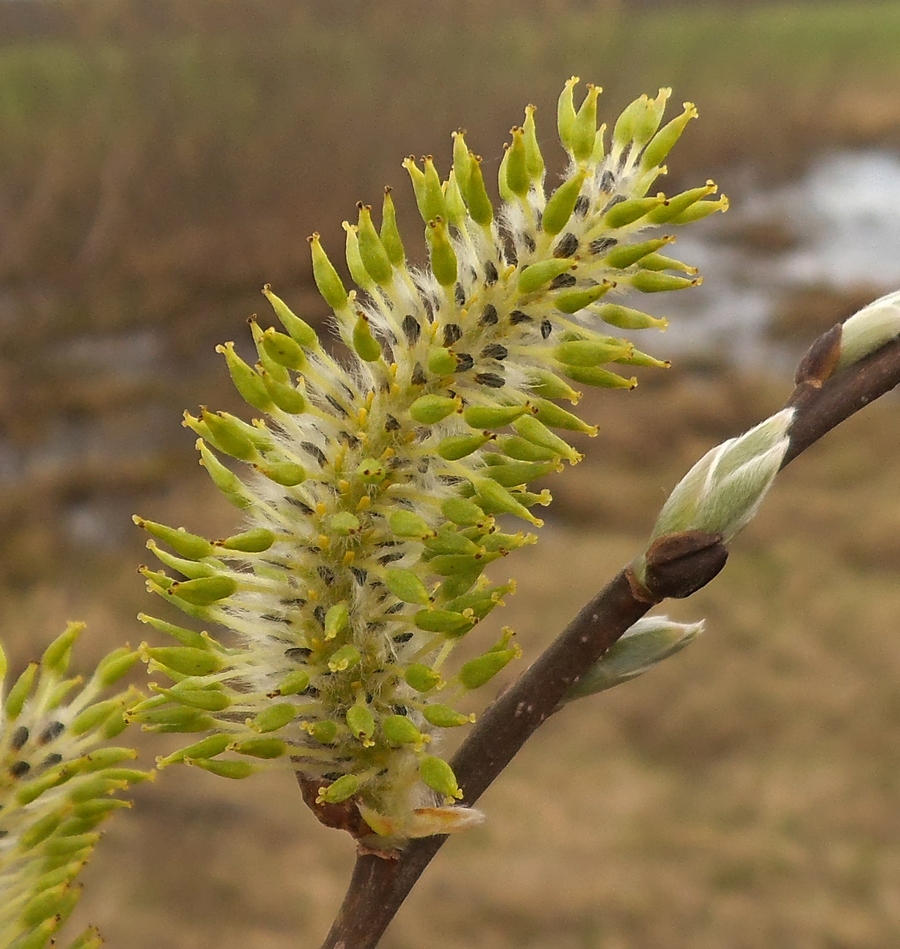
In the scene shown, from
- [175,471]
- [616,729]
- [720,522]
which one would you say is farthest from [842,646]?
[720,522]

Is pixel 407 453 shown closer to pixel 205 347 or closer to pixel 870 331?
pixel 870 331

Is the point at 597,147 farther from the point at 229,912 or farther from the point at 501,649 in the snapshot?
the point at 229,912

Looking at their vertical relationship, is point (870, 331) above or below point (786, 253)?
below

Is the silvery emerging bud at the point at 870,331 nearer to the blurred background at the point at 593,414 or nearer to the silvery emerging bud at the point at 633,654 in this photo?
the silvery emerging bud at the point at 633,654

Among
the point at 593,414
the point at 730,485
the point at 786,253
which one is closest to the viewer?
the point at 730,485

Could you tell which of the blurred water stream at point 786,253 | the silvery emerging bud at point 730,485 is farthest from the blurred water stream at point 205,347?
the silvery emerging bud at point 730,485

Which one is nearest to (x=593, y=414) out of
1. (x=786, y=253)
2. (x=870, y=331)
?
(x=786, y=253)

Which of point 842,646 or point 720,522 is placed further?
point 842,646
